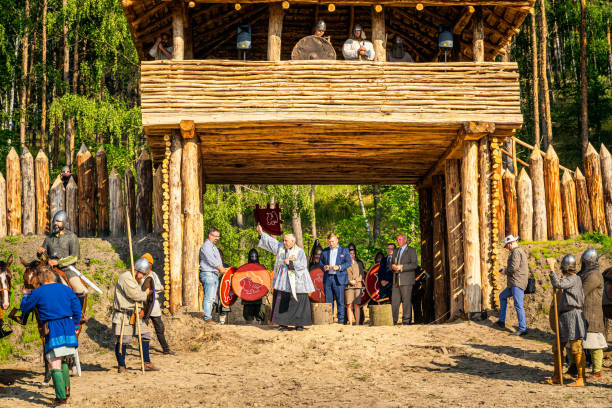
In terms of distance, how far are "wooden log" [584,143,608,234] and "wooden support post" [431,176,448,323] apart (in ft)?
10.4

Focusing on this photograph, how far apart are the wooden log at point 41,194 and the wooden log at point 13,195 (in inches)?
15.1

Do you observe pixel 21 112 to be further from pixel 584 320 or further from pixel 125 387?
pixel 584 320

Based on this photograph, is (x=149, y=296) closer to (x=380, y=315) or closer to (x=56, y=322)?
(x=56, y=322)

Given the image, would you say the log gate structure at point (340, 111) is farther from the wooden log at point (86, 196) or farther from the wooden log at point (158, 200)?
the wooden log at point (86, 196)

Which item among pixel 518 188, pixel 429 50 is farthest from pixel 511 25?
pixel 518 188

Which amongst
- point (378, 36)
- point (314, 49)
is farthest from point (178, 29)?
point (378, 36)

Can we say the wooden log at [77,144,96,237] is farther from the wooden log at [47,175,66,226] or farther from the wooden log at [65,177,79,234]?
the wooden log at [47,175,66,226]

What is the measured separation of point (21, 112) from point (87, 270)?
51.0ft

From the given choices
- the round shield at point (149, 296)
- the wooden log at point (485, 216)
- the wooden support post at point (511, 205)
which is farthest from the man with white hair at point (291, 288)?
the wooden support post at point (511, 205)

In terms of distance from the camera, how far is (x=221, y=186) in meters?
27.1

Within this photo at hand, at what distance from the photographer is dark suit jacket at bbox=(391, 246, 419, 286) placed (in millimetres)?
14616

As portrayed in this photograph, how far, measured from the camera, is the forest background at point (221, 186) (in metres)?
23.3

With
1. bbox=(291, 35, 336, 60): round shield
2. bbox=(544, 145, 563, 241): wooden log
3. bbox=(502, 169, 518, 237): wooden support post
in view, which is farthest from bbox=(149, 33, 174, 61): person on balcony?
bbox=(544, 145, 563, 241): wooden log

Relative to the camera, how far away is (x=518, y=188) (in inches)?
639
